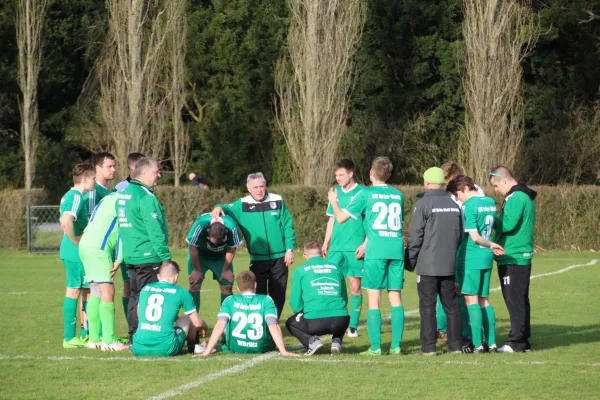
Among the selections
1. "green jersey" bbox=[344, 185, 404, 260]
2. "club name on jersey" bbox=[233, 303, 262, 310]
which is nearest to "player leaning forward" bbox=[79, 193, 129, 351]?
"club name on jersey" bbox=[233, 303, 262, 310]

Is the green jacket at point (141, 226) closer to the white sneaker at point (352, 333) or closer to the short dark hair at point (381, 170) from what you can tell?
the short dark hair at point (381, 170)

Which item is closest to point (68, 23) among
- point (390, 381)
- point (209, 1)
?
point (209, 1)

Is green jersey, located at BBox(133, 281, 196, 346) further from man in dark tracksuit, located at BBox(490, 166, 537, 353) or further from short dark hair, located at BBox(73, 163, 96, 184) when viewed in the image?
man in dark tracksuit, located at BBox(490, 166, 537, 353)

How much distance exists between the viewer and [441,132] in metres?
40.2

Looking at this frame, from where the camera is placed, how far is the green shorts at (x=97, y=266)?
33.6 feet

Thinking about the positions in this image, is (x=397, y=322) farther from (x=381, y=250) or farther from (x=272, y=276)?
(x=272, y=276)

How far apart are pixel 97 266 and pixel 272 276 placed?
213 cm

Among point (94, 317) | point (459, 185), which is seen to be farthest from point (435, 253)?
point (94, 317)

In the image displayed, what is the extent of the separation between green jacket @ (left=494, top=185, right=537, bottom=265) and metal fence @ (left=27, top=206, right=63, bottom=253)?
19782mm

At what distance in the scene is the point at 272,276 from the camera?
36.7ft

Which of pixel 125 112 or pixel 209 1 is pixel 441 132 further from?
pixel 209 1

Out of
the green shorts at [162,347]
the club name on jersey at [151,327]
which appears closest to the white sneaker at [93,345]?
the green shorts at [162,347]

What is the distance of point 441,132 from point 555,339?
96.7 feet

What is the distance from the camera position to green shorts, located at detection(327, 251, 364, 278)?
38.6ft
